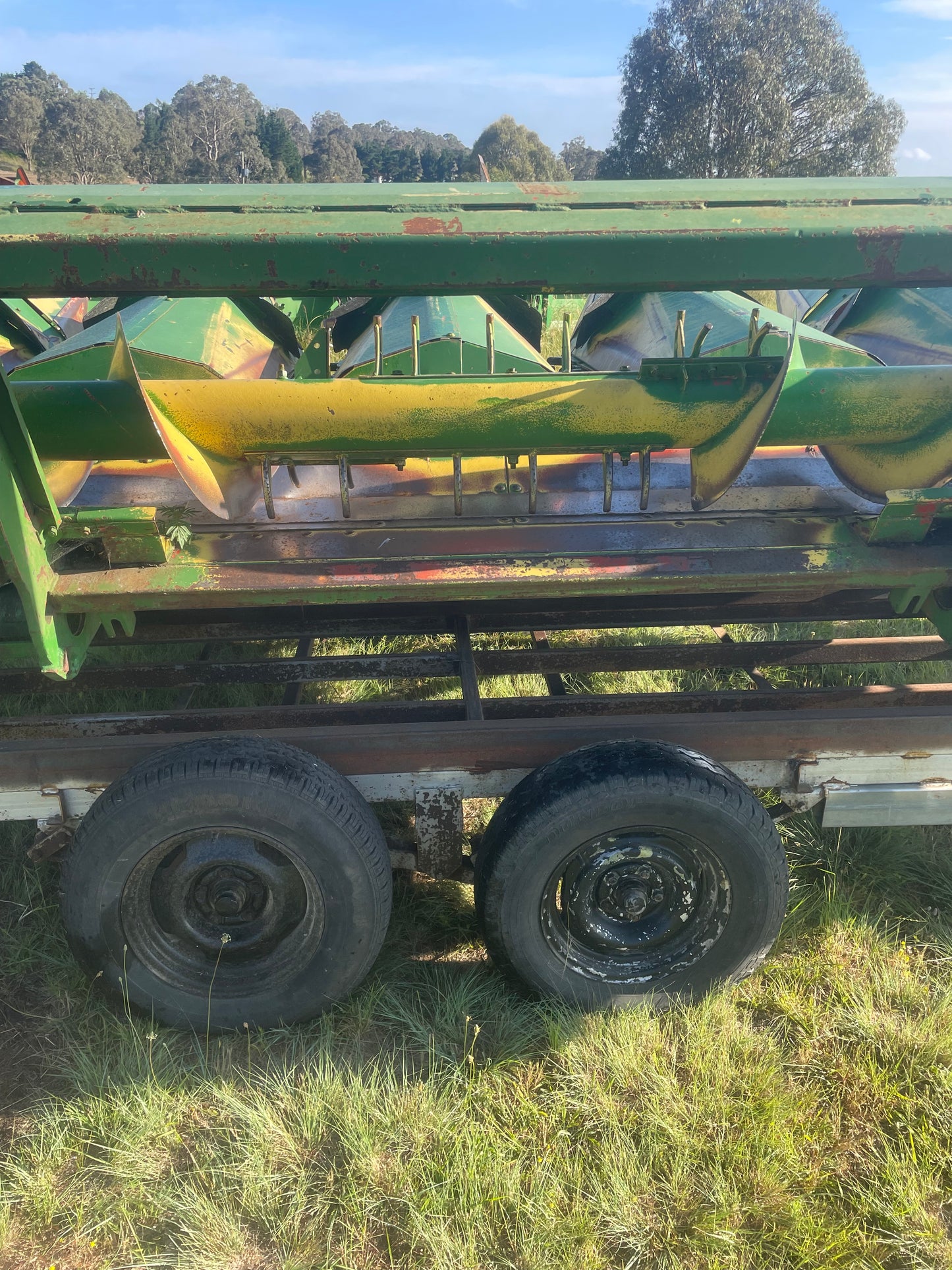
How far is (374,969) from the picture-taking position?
8.39 ft

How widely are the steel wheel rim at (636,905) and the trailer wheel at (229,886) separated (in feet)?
1.73

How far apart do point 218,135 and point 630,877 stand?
219 feet

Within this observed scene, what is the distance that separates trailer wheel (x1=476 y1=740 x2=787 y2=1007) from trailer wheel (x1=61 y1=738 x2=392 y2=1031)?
40 cm

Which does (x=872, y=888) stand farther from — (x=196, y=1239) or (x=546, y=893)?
(x=196, y=1239)

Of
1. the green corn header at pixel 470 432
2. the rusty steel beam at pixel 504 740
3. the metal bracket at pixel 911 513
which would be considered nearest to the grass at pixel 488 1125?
the rusty steel beam at pixel 504 740

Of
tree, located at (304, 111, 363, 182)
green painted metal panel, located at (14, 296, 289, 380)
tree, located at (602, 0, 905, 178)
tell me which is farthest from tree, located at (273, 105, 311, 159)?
green painted metal panel, located at (14, 296, 289, 380)

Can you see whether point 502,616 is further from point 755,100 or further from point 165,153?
point 165,153

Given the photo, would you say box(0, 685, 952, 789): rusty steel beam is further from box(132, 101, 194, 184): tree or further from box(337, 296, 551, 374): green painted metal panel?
box(132, 101, 194, 184): tree

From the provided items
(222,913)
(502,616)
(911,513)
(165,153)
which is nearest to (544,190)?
(911,513)

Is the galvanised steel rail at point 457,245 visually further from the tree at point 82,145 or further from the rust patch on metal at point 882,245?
the tree at point 82,145

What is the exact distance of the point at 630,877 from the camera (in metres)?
2.32

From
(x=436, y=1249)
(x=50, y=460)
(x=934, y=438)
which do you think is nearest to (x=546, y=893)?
(x=436, y=1249)

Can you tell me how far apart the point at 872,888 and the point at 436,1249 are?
195cm

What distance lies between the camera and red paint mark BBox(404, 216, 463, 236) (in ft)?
5.69
